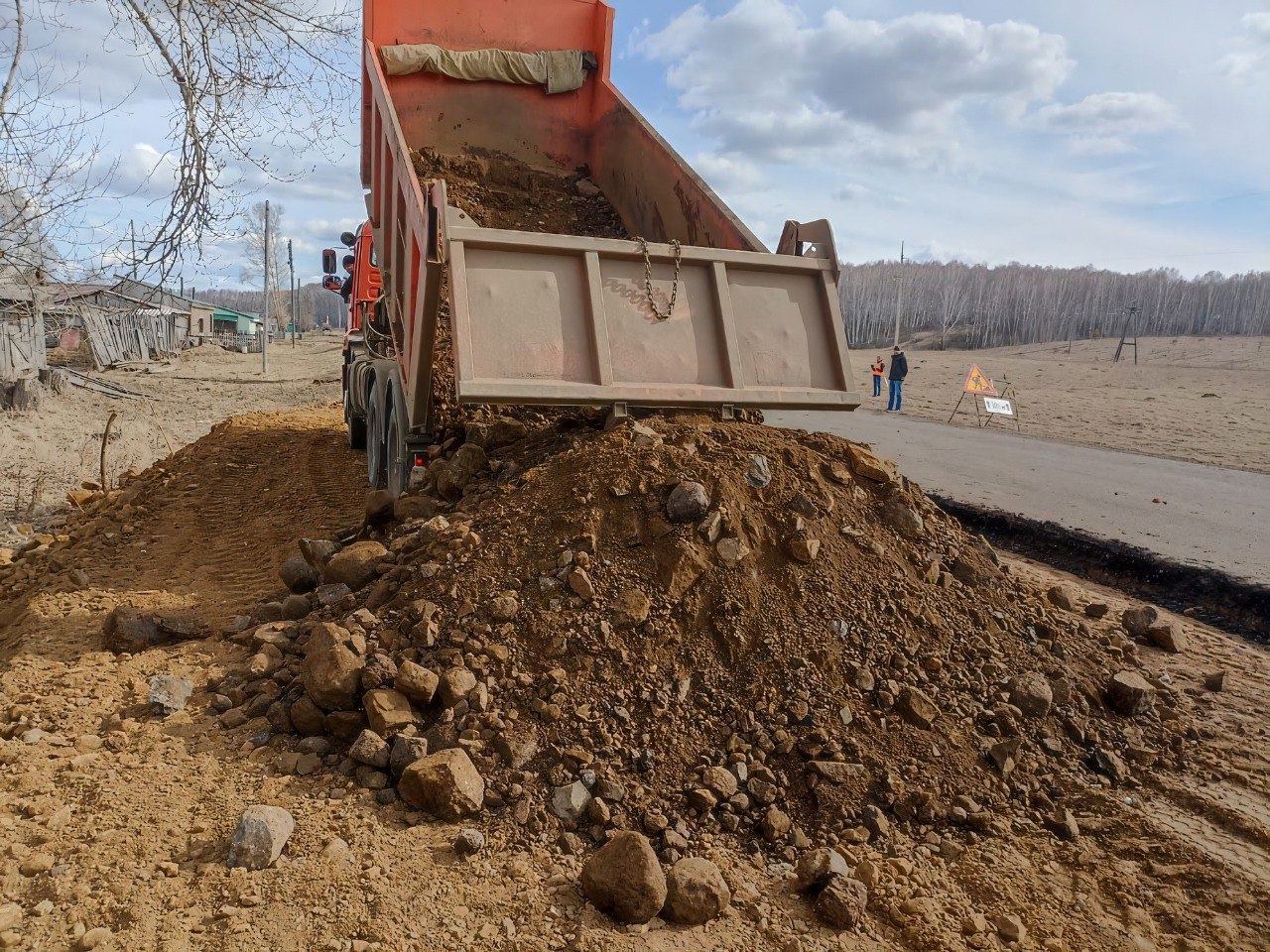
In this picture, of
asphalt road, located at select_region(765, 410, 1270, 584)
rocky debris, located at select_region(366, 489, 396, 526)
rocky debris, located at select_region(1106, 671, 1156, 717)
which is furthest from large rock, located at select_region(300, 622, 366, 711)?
asphalt road, located at select_region(765, 410, 1270, 584)

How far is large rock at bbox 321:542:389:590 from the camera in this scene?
4016 mm

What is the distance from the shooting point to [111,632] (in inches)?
157

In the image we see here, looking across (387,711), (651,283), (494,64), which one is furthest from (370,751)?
(494,64)

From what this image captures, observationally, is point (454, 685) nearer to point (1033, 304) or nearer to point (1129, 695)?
point (1129, 695)

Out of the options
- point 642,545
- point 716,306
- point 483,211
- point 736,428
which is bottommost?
point 642,545

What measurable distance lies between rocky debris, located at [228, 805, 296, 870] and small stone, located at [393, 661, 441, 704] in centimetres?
65

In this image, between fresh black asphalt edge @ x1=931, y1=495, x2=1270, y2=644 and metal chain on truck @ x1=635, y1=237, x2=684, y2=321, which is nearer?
metal chain on truck @ x1=635, y1=237, x2=684, y2=321

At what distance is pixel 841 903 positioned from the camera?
2570 millimetres

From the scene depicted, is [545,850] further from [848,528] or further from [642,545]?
[848,528]

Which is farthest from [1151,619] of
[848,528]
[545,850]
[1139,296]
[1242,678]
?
[1139,296]

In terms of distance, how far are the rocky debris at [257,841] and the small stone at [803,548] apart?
2.27m

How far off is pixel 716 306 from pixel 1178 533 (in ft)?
16.2

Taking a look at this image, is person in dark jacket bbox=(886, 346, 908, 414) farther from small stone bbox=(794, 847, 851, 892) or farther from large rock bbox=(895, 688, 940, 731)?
small stone bbox=(794, 847, 851, 892)

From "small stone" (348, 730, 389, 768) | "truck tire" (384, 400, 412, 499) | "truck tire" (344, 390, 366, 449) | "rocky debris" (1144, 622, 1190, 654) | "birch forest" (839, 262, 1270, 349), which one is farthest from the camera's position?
"birch forest" (839, 262, 1270, 349)
